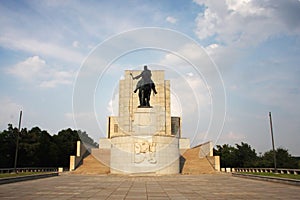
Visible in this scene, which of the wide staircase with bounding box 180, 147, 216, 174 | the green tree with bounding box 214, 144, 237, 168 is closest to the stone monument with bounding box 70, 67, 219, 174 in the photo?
the wide staircase with bounding box 180, 147, 216, 174

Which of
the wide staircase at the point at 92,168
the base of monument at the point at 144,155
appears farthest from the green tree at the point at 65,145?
the base of monument at the point at 144,155

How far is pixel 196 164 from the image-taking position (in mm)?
30375

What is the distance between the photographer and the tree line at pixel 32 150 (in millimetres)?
32281

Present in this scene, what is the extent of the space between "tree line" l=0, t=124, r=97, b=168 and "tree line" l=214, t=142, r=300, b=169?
86.3 feet

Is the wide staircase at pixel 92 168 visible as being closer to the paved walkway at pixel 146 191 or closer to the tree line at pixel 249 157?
the paved walkway at pixel 146 191

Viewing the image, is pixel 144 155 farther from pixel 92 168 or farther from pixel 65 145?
pixel 65 145

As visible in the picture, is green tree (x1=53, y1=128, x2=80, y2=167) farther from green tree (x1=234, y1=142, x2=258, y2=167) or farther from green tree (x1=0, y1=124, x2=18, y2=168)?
green tree (x1=234, y1=142, x2=258, y2=167)

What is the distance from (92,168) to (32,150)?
1020 centimetres

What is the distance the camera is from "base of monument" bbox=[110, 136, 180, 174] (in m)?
22.1

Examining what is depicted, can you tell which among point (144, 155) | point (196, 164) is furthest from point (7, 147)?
point (196, 164)

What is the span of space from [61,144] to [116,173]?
26.5 metres

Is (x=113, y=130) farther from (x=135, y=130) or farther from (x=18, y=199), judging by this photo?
(x=18, y=199)

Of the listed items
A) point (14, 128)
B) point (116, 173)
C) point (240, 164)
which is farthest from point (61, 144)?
point (240, 164)

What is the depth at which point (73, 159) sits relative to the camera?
33.1 metres
